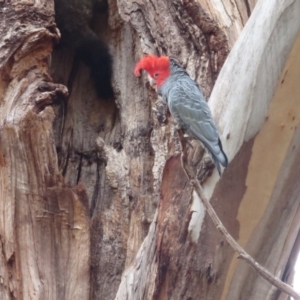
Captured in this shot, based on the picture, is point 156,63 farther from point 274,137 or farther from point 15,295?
point 15,295

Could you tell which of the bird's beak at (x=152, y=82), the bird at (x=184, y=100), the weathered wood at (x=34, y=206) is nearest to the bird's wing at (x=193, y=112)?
the bird at (x=184, y=100)

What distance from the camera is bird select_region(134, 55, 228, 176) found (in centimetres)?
168

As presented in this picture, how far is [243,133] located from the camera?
169cm

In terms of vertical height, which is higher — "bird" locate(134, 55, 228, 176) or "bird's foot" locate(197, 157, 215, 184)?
"bird" locate(134, 55, 228, 176)

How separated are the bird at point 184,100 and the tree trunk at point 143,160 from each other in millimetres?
52

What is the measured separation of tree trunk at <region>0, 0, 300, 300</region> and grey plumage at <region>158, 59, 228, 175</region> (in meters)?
0.05

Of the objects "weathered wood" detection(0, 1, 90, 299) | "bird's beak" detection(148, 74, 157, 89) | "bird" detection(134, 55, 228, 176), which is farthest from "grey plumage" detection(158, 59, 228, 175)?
"weathered wood" detection(0, 1, 90, 299)

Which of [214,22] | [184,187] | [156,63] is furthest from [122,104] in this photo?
[184,187]

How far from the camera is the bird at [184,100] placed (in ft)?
5.50

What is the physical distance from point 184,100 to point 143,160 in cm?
33

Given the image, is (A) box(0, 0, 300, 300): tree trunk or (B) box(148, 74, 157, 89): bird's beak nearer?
(A) box(0, 0, 300, 300): tree trunk

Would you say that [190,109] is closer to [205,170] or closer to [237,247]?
[205,170]

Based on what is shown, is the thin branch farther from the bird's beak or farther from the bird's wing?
the bird's beak

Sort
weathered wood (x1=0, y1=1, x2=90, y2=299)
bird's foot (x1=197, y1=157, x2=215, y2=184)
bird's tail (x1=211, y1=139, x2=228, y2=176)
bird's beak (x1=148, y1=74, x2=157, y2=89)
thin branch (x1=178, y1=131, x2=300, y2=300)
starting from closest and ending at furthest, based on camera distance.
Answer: thin branch (x1=178, y1=131, x2=300, y2=300), bird's tail (x1=211, y1=139, x2=228, y2=176), bird's foot (x1=197, y1=157, x2=215, y2=184), weathered wood (x1=0, y1=1, x2=90, y2=299), bird's beak (x1=148, y1=74, x2=157, y2=89)
